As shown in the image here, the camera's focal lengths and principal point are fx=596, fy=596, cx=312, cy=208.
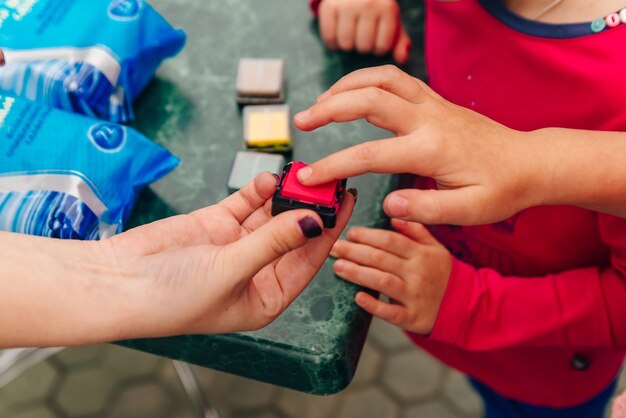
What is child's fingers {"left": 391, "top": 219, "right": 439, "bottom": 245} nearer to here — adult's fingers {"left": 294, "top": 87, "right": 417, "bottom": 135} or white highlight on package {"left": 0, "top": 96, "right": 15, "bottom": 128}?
adult's fingers {"left": 294, "top": 87, "right": 417, "bottom": 135}

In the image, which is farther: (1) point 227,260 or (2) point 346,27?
(2) point 346,27

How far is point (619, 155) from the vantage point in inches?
26.3

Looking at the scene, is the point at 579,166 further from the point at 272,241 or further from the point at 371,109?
the point at 272,241

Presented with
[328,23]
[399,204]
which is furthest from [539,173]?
[328,23]

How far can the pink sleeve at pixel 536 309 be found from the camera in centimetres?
87

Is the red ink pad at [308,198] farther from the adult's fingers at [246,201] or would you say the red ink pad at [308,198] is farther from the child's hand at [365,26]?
the child's hand at [365,26]

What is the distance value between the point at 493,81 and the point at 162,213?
0.52 m

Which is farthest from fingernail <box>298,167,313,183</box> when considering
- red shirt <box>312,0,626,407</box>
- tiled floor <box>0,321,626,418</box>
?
tiled floor <box>0,321,626,418</box>

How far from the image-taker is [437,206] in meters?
0.64

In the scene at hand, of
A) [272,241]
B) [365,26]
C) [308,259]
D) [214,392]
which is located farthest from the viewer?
[214,392]

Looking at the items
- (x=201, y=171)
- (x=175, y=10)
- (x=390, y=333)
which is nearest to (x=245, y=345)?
(x=201, y=171)

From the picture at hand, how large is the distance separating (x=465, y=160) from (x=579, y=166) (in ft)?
0.44

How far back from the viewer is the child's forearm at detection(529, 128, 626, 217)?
0.66m

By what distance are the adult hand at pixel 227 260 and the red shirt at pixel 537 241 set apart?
0.31 meters
